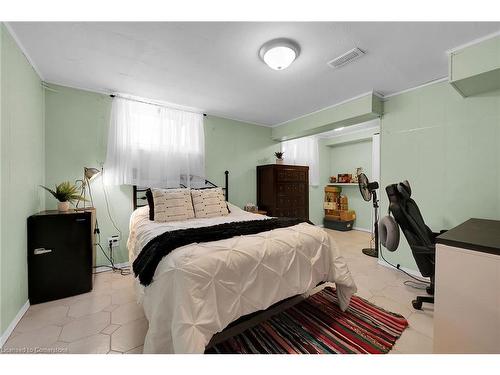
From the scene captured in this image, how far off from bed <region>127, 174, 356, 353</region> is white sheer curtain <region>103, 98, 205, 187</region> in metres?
1.46

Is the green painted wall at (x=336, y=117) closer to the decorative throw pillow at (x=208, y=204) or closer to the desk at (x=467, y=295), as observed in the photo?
the decorative throw pillow at (x=208, y=204)

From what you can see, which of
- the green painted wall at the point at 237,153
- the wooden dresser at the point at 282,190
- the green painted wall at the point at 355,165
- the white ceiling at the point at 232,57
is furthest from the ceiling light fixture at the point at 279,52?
the green painted wall at the point at 355,165

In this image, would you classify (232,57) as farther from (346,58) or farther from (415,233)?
(415,233)

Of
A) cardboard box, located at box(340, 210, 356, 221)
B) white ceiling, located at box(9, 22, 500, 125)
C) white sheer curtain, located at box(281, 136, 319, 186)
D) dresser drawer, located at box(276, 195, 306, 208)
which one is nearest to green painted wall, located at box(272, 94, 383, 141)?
white ceiling, located at box(9, 22, 500, 125)

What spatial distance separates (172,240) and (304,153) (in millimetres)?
4298

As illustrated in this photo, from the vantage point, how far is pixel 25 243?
1.94m

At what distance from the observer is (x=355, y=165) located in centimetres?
542

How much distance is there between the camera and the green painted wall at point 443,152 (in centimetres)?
224

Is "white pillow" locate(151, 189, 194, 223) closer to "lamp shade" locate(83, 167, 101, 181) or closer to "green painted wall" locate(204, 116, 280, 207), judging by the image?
"lamp shade" locate(83, 167, 101, 181)

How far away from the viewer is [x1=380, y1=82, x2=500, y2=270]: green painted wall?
88.3 inches
